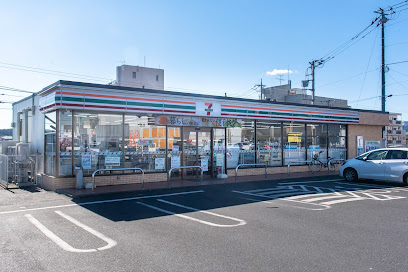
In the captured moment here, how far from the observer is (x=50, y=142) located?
12938mm

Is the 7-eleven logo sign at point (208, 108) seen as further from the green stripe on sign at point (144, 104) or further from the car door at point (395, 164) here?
the car door at point (395, 164)

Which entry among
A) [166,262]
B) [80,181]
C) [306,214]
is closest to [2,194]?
[80,181]

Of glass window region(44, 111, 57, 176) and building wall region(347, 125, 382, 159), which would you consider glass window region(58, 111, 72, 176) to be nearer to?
glass window region(44, 111, 57, 176)

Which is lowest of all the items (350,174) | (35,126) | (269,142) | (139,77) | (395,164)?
(350,174)

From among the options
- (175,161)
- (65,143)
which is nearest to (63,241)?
(65,143)

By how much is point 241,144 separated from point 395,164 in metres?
6.69

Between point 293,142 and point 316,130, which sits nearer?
point 293,142

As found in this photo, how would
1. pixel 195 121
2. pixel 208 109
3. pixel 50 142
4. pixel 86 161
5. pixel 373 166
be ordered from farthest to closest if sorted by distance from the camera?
1. pixel 208 109
2. pixel 195 121
3. pixel 373 166
4. pixel 50 142
5. pixel 86 161

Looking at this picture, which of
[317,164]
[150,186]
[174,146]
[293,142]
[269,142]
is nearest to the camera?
[150,186]

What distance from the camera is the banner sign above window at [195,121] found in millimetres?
14177

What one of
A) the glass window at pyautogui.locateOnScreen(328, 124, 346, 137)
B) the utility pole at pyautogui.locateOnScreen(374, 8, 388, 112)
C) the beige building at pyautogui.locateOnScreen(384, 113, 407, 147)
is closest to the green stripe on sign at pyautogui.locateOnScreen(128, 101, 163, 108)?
the glass window at pyautogui.locateOnScreen(328, 124, 346, 137)

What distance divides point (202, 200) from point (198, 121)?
576cm

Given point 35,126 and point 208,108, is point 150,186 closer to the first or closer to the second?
point 208,108

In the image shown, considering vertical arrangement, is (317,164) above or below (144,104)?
below
